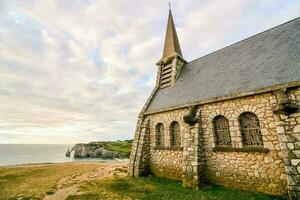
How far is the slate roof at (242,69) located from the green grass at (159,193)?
4300 millimetres

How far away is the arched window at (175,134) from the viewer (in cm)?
1071

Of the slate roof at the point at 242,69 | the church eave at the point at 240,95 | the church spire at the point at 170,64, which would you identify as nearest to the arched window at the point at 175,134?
the church eave at the point at 240,95

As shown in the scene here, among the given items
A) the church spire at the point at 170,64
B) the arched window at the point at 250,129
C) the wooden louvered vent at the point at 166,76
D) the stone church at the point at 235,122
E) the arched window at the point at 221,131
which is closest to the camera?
the stone church at the point at 235,122

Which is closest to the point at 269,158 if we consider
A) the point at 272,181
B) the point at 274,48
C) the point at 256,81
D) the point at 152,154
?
the point at 272,181

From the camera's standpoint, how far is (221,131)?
8.60 m

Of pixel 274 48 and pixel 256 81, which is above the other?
pixel 274 48

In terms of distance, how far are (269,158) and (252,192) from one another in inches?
61.7

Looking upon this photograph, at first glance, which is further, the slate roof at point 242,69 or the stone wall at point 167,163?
the stone wall at point 167,163

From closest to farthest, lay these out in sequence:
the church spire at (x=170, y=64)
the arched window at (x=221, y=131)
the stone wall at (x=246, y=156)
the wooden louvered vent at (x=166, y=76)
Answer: the stone wall at (x=246, y=156), the arched window at (x=221, y=131), the church spire at (x=170, y=64), the wooden louvered vent at (x=166, y=76)

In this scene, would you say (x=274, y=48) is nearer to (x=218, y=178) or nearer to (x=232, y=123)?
(x=232, y=123)

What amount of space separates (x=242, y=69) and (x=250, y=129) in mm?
3502

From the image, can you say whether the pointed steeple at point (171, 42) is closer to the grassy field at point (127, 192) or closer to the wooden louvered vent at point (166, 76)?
the wooden louvered vent at point (166, 76)

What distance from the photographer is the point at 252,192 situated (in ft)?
22.9

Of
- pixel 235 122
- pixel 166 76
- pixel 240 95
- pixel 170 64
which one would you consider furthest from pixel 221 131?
pixel 170 64
